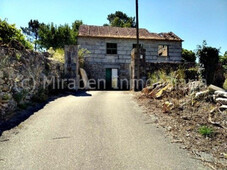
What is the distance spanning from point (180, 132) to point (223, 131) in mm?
897

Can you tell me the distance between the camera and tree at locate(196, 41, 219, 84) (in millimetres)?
7477

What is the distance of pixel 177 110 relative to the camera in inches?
214

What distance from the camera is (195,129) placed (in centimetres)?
421

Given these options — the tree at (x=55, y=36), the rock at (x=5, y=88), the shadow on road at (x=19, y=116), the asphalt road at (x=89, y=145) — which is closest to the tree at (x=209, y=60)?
the asphalt road at (x=89, y=145)

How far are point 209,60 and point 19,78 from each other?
7.23 metres

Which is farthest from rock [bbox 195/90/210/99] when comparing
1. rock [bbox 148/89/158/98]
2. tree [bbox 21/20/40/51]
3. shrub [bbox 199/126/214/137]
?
tree [bbox 21/20/40/51]

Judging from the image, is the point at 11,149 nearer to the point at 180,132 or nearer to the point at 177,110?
the point at 180,132

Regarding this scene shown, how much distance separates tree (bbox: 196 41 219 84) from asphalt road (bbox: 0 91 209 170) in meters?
Answer: 3.92

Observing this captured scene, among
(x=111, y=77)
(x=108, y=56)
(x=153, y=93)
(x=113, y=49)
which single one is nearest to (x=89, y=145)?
(x=153, y=93)

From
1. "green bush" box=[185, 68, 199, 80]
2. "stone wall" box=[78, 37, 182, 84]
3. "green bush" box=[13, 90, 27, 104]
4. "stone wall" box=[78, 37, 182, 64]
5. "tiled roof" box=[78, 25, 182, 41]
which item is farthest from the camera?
"tiled roof" box=[78, 25, 182, 41]

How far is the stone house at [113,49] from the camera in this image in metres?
17.1

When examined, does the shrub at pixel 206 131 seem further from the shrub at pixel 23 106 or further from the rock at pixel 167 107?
the shrub at pixel 23 106

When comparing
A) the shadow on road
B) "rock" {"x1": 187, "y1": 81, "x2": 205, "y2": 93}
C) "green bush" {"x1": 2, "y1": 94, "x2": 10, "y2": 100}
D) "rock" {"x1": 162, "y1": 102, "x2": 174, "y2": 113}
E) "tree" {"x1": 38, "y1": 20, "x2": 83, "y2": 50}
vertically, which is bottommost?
the shadow on road

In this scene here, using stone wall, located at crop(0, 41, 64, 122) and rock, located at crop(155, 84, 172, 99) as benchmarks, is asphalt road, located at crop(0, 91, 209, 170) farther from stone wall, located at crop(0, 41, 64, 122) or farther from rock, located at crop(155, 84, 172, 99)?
rock, located at crop(155, 84, 172, 99)
